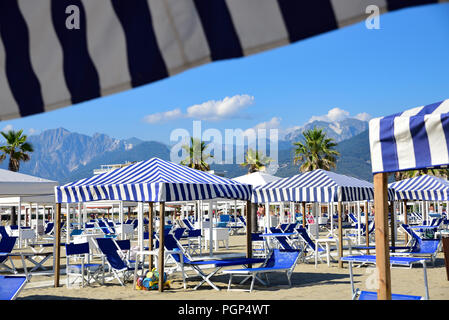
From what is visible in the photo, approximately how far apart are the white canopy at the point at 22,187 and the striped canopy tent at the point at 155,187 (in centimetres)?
121

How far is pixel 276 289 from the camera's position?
9195 mm

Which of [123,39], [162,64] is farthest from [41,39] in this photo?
[162,64]

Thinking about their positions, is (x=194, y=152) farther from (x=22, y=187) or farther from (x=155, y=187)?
(x=155, y=187)

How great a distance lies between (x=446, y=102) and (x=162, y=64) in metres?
3.52

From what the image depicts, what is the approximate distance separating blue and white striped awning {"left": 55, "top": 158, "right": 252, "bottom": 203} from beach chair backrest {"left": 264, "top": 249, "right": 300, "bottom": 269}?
51.5 inches

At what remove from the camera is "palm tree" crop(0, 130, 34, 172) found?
38250 millimetres

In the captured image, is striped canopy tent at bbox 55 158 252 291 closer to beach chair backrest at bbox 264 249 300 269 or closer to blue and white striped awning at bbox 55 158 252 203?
blue and white striped awning at bbox 55 158 252 203

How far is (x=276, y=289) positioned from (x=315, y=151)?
36.1m

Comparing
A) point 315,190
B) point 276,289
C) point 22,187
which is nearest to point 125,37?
point 276,289

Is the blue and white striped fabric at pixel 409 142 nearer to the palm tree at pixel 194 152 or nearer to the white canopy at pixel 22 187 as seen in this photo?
the white canopy at pixel 22 187

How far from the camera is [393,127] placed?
150 inches

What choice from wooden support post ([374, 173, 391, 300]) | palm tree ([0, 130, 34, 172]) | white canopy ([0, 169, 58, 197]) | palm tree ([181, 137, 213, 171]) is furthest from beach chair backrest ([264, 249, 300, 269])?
palm tree ([181, 137, 213, 171])

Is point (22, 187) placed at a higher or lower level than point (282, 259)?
higher
